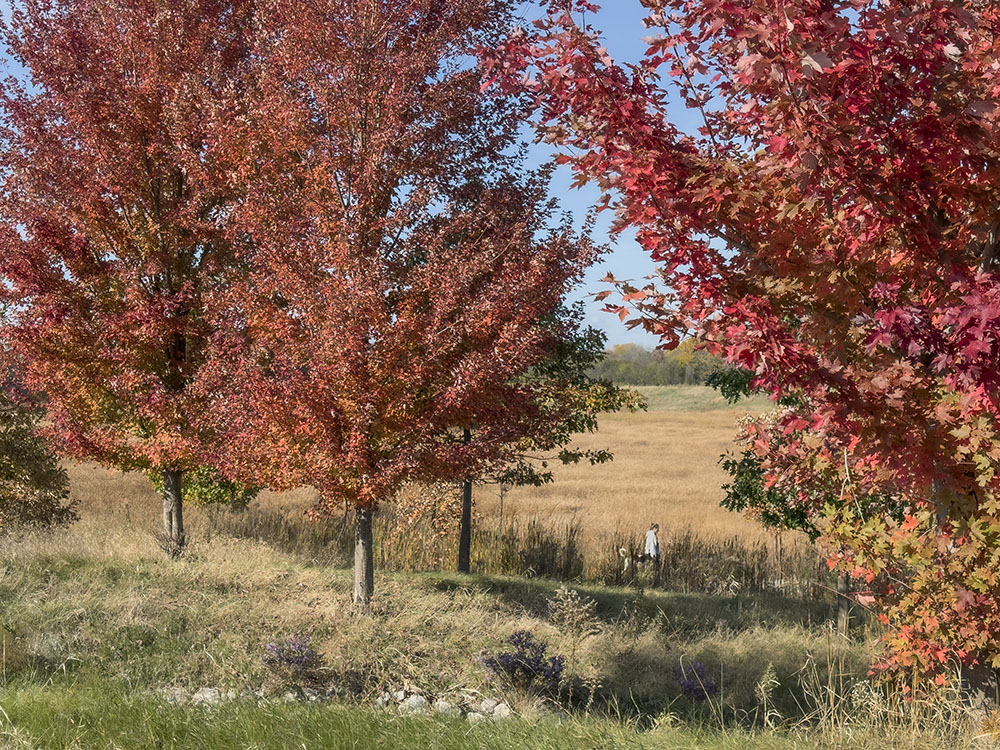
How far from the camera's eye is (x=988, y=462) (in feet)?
13.6

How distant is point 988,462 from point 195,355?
9.83 metres

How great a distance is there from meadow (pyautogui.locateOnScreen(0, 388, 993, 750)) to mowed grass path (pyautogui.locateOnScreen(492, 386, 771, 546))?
337 cm

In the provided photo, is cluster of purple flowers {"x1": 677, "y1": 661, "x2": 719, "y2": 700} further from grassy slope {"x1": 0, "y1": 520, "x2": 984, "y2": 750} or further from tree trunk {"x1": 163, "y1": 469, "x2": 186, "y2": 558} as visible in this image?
tree trunk {"x1": 163, "y1": 469, "x2": 186, "y2": 558}

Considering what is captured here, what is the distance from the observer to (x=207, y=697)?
629cm

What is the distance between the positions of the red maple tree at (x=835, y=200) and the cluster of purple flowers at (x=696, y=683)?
12.7ft

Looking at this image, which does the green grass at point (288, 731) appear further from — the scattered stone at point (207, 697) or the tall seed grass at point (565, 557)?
the tall seed grass at point (565, 557)

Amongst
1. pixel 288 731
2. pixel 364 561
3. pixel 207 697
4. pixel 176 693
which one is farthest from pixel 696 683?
pixel 288 731

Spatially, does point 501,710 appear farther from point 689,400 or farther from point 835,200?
point 689,400

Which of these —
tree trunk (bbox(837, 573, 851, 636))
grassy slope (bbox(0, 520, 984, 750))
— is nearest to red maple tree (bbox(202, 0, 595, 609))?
grassy slope (bbox(0, 520, 984, 750))

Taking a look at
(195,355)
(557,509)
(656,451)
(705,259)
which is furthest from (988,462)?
(656,451)

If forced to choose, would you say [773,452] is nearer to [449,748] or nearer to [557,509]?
[449,748]

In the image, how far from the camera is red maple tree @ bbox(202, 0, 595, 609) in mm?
8094

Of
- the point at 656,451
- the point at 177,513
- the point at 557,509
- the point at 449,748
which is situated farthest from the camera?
the point at 656,451

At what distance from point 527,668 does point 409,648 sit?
1.67 m
